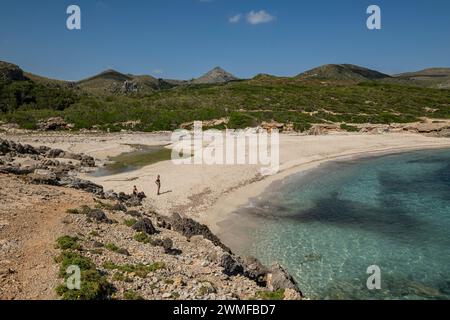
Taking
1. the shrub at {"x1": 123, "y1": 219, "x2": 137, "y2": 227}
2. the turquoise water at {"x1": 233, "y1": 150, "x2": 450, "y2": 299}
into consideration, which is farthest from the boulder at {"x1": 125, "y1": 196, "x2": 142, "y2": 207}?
the turquoise water at {"x1": 233, "y1": 150, "x2": 450, "y2": 299}

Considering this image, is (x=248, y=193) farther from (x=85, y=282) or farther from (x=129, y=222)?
(x=85, y=282)

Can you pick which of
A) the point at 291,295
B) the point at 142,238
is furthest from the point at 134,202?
the point at 291,295

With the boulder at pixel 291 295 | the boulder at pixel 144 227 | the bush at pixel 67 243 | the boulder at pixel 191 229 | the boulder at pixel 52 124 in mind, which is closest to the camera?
the boulder at pixel 291 295

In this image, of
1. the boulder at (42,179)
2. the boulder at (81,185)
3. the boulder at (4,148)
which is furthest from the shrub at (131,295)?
the boulder at (4,148)

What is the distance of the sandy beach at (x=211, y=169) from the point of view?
2961cm

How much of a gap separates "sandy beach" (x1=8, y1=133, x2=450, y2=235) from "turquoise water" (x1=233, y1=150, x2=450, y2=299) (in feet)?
7.79

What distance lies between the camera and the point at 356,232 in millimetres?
24234

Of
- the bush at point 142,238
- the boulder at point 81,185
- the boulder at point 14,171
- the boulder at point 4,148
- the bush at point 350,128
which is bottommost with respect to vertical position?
A: the bush at point 142,238

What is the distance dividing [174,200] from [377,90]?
10021 cm

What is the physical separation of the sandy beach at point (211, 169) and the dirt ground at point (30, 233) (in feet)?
23.7

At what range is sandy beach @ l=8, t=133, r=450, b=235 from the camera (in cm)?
2961

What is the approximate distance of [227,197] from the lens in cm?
3161

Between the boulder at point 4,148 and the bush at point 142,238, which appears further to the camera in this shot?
the boulder at point 4,148

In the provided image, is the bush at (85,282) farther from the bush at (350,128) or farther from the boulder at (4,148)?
the bush at (350,128)
